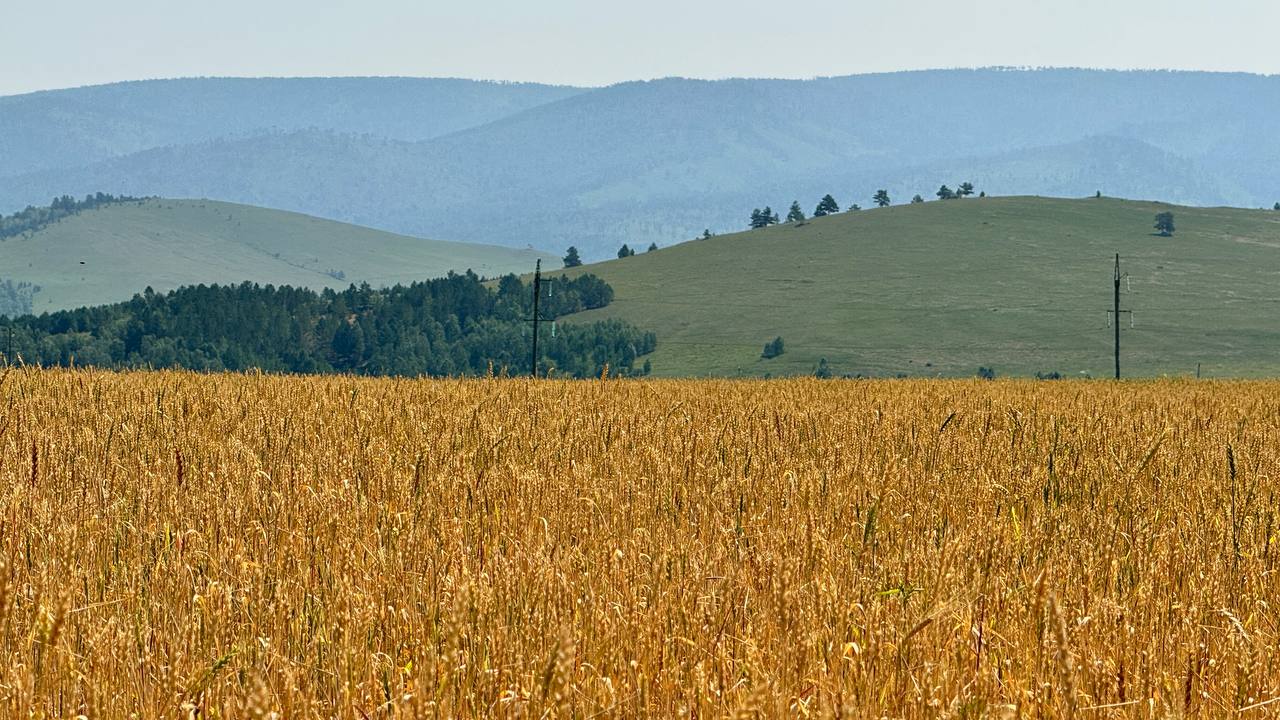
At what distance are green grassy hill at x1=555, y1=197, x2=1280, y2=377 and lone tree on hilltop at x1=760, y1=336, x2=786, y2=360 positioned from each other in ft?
2.98

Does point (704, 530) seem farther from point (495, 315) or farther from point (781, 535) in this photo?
point (495, 315)

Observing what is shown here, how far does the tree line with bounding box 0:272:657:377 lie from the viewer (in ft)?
472

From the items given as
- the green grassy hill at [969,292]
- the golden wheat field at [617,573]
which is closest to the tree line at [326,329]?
the green grassy hill at [969,292]

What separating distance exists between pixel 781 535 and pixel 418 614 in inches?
62.2

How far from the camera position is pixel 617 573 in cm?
442

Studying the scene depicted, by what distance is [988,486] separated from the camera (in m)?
6.18

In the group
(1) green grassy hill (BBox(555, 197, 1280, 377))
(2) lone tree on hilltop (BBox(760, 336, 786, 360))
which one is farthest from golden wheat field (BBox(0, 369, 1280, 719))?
(2) lone tree on hilltop (BBox(760, 336, 786, 360))


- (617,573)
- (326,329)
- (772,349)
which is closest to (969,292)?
(772,349)

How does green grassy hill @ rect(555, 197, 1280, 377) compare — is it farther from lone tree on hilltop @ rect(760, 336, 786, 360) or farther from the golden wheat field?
the golden wheat field

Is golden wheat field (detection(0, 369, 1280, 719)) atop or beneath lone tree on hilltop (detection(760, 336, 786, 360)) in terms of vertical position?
beneath

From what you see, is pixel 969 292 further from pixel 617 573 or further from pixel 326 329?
pixel 617 573

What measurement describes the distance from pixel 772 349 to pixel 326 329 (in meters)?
60.4

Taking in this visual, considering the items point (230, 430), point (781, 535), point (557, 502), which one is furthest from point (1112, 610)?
point (230, 430)

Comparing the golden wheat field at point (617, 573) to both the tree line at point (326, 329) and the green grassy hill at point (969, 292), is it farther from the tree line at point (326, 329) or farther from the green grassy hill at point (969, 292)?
the tree line at point (326, 329)
